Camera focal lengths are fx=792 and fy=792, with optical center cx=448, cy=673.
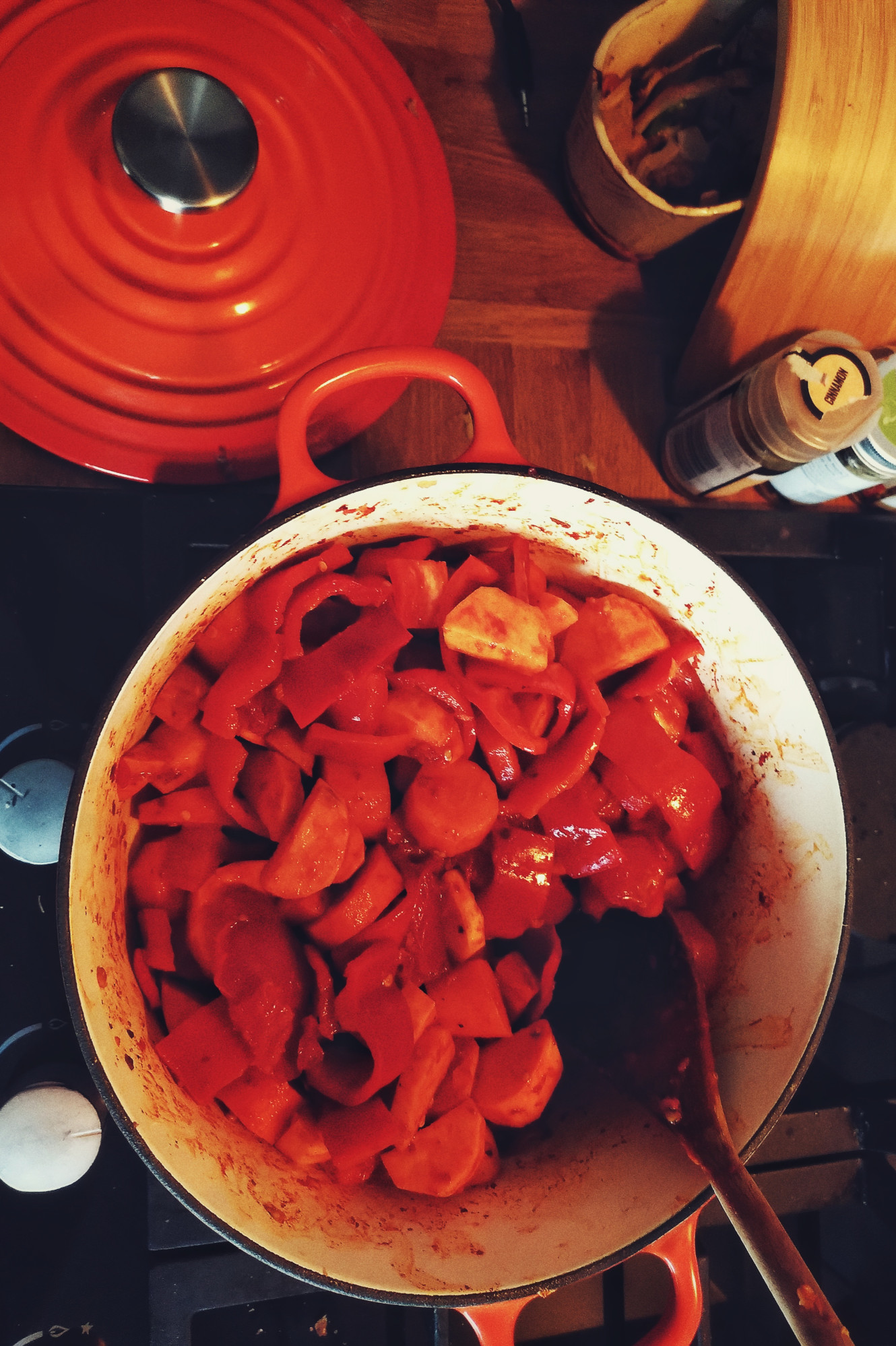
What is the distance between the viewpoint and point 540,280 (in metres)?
0.99

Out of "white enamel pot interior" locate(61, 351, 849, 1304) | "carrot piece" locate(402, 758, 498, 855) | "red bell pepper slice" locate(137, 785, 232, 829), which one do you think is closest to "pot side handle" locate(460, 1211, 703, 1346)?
"white enamel pot interior" locate(61, 351, 849, 1304)

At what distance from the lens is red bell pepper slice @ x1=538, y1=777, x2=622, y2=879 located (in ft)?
2.76

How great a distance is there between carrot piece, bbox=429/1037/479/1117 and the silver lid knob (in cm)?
83

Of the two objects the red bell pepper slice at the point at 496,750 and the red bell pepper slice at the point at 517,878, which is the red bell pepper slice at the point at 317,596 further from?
the red bell pepper slice at the point at 517,878

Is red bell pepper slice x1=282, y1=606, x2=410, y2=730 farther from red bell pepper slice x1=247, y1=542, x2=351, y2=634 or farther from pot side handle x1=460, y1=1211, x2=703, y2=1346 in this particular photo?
pot side handle x1=460, y1=1211, x2=703, y2=1346

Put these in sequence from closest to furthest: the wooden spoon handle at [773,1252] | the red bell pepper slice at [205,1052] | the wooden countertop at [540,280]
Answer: the wooden spoon handle at [773,1252] < the red bell pepper slice at [205,1052] < the wooden countertop at [540,280]

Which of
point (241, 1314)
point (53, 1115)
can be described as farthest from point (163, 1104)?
point (241, 1314)

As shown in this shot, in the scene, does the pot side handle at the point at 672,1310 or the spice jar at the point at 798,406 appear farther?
the spice jar at the point at 798,406

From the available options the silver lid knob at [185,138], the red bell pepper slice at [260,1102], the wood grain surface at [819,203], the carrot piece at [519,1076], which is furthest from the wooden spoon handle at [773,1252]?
→ the silver lid knob at [185,138]

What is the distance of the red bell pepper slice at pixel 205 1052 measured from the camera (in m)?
0.70

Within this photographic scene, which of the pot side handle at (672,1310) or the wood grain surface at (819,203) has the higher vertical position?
the wood grain surface at (819,203)

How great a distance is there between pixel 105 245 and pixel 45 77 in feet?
0.50

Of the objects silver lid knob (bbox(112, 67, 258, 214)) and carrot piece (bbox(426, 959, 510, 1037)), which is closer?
silver lid knob (bbox(112, 67, 258, 214))

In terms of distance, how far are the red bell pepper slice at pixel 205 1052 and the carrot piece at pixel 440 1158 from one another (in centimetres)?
18
